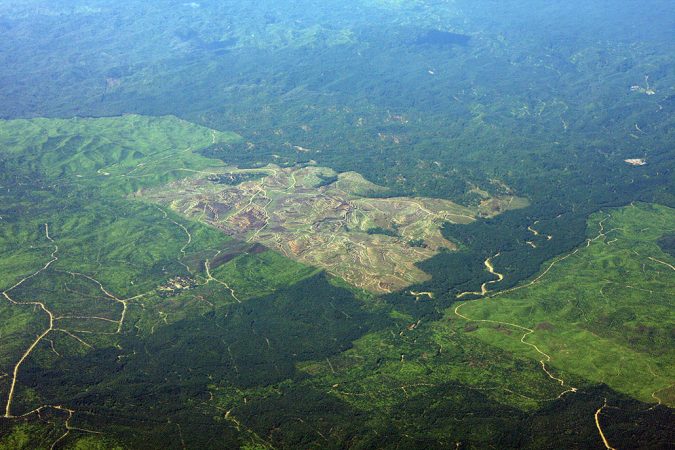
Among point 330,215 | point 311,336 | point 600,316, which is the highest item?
point 311,336

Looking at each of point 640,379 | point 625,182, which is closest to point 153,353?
point 640,379

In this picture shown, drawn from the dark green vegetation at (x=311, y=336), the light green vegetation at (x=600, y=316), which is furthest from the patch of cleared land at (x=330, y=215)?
the light green vegetation at (x=600, y=316)

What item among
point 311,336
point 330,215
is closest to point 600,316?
point 311,336

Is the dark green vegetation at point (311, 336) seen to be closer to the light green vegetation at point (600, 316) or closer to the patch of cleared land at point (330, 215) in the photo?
the light green vegetation at point (600, 316)

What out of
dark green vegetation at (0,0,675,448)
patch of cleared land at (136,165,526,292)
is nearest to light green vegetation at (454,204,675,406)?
dark green vegetation at (0,0,675,448)

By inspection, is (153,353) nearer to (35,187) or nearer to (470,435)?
(470,435)

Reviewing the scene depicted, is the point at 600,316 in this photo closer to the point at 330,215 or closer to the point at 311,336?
the point at 311,336

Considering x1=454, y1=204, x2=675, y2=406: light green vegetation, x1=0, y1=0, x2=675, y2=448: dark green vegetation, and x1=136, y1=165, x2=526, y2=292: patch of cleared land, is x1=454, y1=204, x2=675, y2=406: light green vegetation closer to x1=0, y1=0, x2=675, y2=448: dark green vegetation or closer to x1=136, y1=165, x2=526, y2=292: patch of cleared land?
x1=0, y1=0, x2=675, y2=448: dark green vegetation
